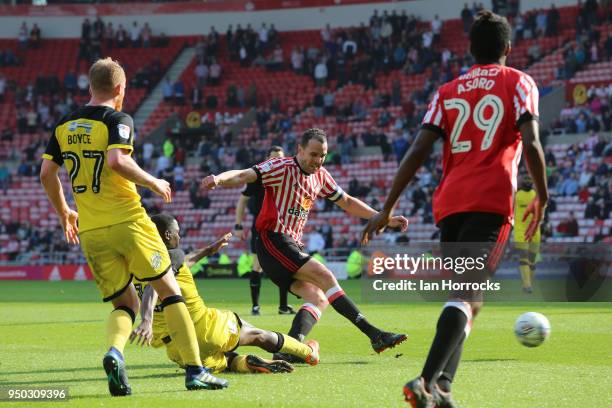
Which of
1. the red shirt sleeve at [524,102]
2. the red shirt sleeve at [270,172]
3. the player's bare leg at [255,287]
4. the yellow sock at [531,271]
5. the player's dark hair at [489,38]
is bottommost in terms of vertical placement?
the yellow sock at [531,271]

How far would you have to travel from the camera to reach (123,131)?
6.93m

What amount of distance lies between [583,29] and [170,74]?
1709 cm

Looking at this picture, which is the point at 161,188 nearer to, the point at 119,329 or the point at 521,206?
the point at 119,329

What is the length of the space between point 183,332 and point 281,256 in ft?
7.58

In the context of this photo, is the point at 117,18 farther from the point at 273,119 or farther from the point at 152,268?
the point at 152,268

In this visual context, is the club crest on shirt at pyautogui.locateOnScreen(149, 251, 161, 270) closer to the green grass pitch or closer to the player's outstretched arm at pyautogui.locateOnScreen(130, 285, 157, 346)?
the player's outstretched arm at pyautogui.locateOnScreen(130, 285, 157, 346)

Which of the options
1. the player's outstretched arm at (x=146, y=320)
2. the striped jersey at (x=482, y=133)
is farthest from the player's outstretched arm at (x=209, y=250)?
the striped jersey at (x=482, y=133)

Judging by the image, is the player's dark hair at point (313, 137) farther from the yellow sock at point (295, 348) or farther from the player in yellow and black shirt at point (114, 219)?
the player in yellow and black shirt at point (114, 219)

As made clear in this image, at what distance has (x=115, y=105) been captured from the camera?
726 centimetres

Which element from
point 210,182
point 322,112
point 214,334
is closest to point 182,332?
point 214,334

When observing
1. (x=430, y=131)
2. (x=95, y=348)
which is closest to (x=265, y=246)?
(x=95, y=348)

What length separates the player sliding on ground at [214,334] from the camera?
26.2ft

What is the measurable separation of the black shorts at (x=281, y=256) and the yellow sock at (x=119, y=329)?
2.28m

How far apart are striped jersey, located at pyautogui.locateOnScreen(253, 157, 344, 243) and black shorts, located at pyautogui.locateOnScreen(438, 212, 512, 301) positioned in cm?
348
